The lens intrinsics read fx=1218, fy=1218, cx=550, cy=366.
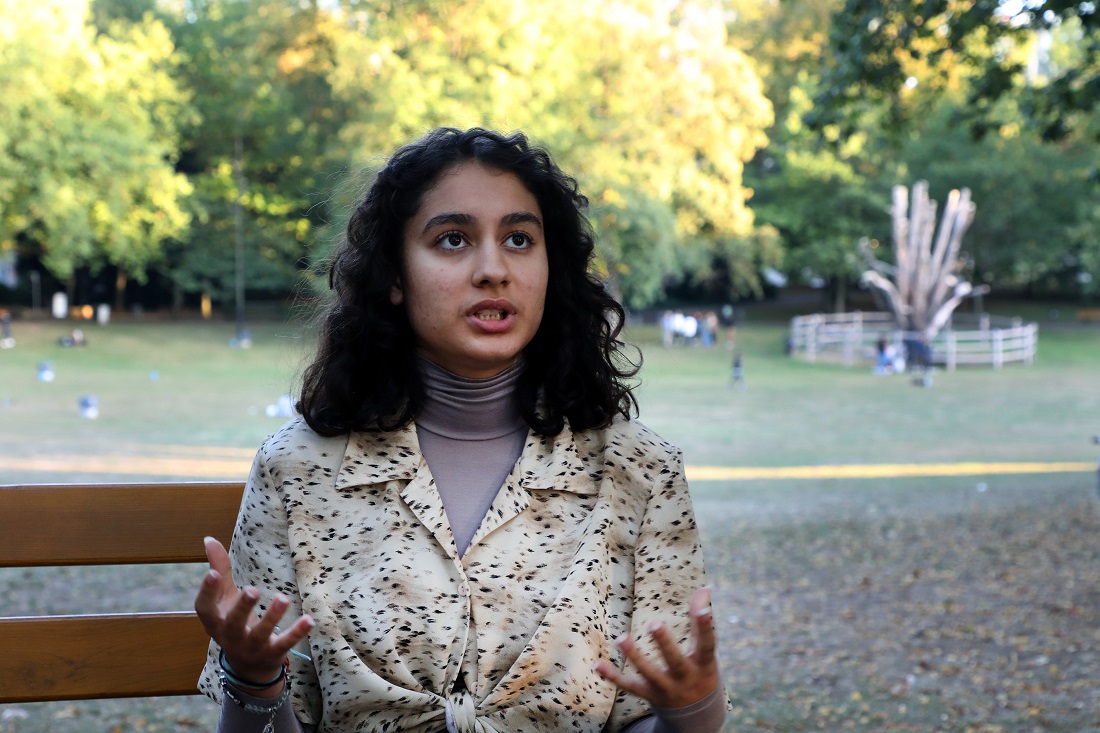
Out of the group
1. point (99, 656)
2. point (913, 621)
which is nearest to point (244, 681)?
point (99, 656)

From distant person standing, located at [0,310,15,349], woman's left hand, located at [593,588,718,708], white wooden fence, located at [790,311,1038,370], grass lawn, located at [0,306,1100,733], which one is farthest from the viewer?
distant person standing, located at [0,310,15,349]

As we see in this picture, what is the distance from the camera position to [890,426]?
17.9 m

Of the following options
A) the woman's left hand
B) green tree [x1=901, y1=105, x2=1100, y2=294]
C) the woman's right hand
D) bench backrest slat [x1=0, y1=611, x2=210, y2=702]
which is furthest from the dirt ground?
green tree [x1=901, y1=105, x2=1100, y2=294]

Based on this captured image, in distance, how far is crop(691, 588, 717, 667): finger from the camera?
1814 mm

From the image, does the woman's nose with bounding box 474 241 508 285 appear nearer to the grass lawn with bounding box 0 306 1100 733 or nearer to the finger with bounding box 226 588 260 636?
the grass lawn with bounding box 0 306 1100 733

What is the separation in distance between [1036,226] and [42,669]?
4823 centimetres

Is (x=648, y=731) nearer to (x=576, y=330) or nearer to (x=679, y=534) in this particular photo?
Answer: (x=679, y=534)

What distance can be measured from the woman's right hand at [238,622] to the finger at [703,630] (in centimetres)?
57

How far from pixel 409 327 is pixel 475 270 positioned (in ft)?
0.79

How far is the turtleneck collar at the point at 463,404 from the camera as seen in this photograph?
2.33m

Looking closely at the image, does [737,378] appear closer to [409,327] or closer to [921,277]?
[921,277]

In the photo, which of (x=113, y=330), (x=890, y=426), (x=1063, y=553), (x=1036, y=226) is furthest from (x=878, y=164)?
(x=1063, y=553)

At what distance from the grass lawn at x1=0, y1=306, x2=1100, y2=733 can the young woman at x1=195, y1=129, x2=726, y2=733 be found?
1.30 feet

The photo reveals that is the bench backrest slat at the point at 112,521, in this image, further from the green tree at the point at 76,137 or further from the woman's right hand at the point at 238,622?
the green tree at the point at 76,137
